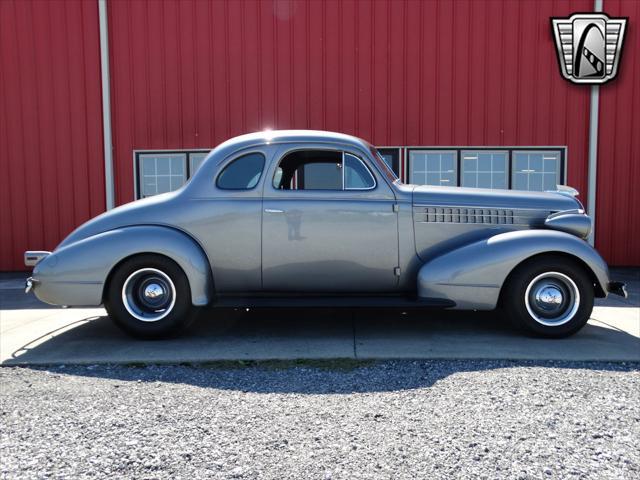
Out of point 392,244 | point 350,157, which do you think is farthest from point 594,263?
point 350,157

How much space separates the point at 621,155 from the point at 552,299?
562 cm

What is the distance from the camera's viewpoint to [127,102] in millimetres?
8812

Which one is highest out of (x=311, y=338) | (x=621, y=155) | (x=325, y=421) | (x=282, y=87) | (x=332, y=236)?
(x=282, y=87)

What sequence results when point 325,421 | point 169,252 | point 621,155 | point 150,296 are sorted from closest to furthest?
point 325,421
point 169,252
point 150,296
point 621,155

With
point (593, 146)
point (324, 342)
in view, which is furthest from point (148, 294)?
point (593, 146)

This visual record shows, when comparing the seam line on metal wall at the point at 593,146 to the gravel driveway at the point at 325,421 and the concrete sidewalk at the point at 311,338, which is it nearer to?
the concrete sidewalk at the point at 311,338

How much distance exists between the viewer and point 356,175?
461cm

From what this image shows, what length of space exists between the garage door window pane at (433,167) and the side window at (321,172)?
168 inches

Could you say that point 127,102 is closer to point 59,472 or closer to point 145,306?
point 145,306

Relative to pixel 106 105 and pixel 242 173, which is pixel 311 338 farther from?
pixel 106 105

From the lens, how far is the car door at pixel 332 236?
450 centimetres

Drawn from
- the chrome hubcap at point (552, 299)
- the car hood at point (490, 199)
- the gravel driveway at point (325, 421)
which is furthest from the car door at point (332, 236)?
the chrome hubcap at point (552, 299)

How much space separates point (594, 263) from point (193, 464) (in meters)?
3.73

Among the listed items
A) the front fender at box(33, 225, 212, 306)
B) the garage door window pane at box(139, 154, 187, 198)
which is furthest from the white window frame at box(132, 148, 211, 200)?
the front fender at box(33, 225, 212, 306)
